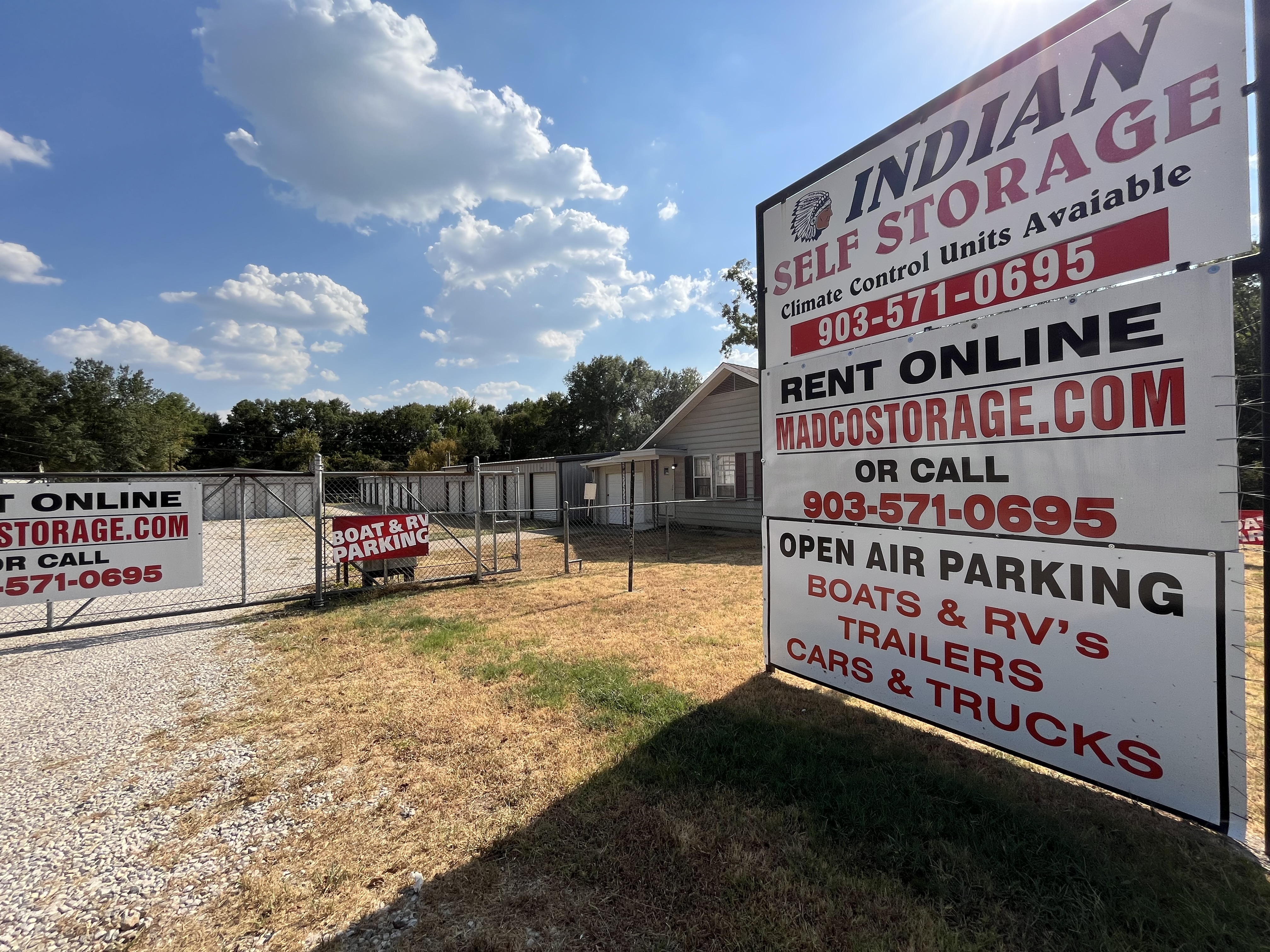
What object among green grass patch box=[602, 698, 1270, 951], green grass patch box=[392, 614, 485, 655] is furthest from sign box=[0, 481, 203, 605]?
green grass patch box=[602, 698, 1270, 951]

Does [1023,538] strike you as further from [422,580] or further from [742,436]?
[742,436]

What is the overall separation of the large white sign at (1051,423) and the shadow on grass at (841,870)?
145 centimetres

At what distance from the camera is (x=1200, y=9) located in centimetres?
225

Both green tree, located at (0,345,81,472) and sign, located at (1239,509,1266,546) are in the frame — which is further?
green tree, located at (0,345,81,472)

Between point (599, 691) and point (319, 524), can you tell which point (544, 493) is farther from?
point (599, 691)

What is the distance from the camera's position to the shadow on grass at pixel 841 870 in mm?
1973

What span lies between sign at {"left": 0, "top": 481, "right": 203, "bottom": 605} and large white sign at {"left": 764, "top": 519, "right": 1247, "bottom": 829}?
288 inches

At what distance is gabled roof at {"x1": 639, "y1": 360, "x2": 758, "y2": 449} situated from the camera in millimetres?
13695

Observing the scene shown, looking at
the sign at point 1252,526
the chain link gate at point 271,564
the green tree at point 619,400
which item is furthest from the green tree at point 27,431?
the sign at point 1252,526

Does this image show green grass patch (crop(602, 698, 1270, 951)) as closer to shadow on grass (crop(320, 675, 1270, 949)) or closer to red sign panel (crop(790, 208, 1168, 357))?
shadow on grass (crop(320, 675, 1270, 949))

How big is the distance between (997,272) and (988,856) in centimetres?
304

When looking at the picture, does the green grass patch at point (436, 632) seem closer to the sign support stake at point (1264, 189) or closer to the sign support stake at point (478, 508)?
the sign support stake at point (478, 508)

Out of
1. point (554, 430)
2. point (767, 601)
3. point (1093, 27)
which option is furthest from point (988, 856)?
point (554, 430)

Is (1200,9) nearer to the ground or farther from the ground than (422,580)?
farther from the ground
